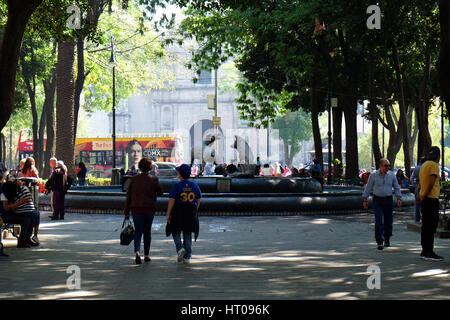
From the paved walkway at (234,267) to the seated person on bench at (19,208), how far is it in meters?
0.34

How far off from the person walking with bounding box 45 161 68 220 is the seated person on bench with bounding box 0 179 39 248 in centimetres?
563

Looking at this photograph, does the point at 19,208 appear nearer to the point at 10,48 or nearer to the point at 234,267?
the point at 10,48

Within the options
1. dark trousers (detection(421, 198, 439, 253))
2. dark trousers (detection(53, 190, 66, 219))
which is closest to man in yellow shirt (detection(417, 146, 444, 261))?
dark trousers (detection(421, 198, 439, 253))

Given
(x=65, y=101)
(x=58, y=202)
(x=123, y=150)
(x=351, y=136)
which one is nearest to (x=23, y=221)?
(x=58, y=202)

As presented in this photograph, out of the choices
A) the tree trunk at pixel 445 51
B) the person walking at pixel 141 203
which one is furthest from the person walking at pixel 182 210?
the tree trunk at pixel 445 51

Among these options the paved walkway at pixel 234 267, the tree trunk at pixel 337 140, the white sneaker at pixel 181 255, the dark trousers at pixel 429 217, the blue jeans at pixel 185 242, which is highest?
the tree trunk at pixel 337 140

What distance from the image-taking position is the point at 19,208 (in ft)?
39.8

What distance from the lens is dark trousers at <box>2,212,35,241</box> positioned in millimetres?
12102

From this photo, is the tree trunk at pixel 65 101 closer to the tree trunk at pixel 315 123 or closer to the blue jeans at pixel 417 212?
the tree trunk at pixel 315 123

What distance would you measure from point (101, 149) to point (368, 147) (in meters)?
36.9

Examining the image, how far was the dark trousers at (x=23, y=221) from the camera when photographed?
12.1 meters

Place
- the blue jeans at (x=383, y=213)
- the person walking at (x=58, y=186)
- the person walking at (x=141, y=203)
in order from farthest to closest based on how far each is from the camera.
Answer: the person walking at (x=58, y=186) < the blue jeans at (x=383, y=213) < the person walking at (x=141, y=203)

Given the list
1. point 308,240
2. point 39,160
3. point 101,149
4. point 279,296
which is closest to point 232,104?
point 101,149

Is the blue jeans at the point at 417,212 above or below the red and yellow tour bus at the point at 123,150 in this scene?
below
